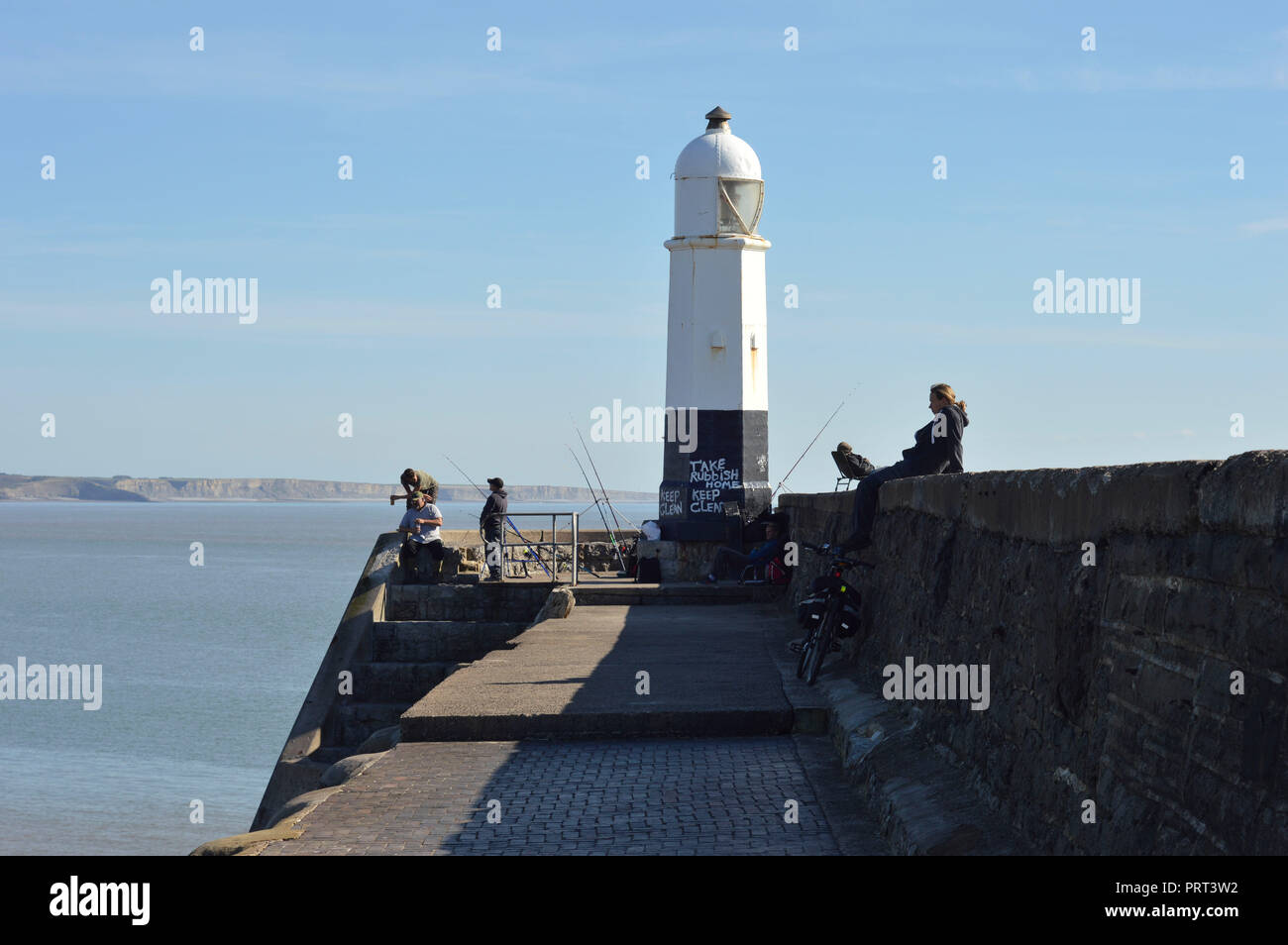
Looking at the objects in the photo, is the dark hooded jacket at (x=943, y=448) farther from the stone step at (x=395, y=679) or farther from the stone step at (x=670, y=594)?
the stone step at (x=395, y=679)

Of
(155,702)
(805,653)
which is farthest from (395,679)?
(155,702)

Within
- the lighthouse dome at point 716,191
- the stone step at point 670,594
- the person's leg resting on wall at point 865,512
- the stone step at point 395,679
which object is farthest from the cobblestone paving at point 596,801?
the lighthouse dome at point 716,191

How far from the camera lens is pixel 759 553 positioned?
20234 mm

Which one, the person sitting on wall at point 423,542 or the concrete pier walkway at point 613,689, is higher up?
the person sitting on wall at point 423,542

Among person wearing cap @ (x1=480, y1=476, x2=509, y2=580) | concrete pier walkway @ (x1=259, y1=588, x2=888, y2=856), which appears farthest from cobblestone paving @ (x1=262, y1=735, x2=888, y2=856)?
person wearing cap @ (x1=480, y1=476, x2=509, y2=580)

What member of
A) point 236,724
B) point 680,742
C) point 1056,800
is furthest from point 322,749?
point 236,724

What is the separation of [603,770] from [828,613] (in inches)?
111

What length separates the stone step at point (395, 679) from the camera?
19.6 m

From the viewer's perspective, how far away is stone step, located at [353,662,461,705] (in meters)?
19.6

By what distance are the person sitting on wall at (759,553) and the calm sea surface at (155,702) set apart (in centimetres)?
625

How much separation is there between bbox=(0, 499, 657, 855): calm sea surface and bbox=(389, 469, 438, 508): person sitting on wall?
627 centimetres

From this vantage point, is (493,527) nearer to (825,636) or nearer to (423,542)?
(423,542)
